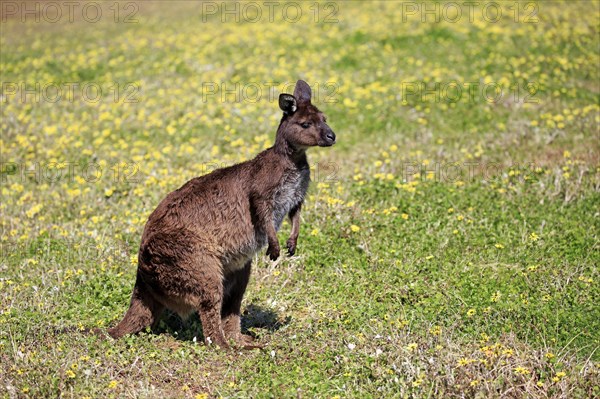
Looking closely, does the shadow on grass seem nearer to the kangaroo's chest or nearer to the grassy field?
the grassy field

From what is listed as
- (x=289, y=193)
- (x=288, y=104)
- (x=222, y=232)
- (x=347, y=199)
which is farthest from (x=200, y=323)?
(x=347, y=199)

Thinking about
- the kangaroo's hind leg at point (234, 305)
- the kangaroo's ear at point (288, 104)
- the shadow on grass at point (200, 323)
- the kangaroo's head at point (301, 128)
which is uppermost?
the kangaroo's ear at point (288, 104)

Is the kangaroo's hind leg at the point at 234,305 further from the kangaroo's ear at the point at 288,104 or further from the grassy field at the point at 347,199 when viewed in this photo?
the kangaroo's ear at the point at 288,104

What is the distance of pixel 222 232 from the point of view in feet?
21.1

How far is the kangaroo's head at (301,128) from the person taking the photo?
Answer: 662cm

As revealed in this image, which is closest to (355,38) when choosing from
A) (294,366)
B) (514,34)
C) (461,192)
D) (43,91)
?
(514,34)

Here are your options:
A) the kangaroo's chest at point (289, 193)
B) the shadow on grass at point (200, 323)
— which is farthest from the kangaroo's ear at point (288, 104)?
the shadow on grass at point (200, 323)

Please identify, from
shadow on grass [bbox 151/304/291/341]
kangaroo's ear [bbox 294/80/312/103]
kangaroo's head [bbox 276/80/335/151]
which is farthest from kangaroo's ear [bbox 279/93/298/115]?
shadow on grass [bbox 151/304/291/341]

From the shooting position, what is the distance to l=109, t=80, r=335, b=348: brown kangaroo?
6.18 meters

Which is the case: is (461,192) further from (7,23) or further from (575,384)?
(7,23)

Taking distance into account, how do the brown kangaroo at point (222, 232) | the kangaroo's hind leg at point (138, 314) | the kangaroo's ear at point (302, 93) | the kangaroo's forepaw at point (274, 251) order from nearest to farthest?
the brown kangaroo at point (222, 232) < the kangaroo's hind leg at point (138, 314) < the kangaroo's forepaw at point (274, 251) < the kangaroo's ear at point (302, 93)

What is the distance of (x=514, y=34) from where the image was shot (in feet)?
53.3

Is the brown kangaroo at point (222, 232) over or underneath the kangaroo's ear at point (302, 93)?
underneath

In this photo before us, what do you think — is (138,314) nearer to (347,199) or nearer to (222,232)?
(222,232)
